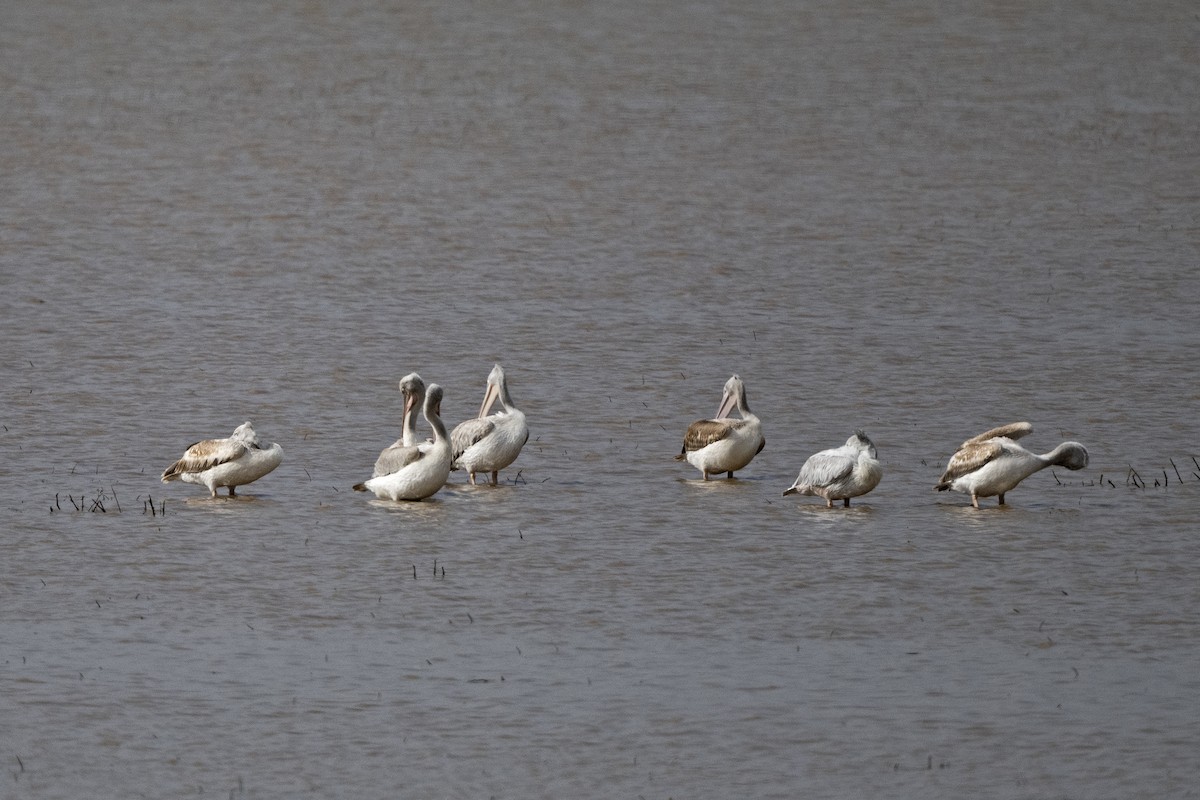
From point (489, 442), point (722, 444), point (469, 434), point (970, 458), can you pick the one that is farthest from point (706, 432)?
point (970, 458)

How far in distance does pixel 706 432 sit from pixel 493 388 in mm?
1704

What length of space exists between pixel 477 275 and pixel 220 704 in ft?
42.8

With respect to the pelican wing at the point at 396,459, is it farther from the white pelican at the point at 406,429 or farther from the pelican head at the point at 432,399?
the pelican head at the point at 432,399

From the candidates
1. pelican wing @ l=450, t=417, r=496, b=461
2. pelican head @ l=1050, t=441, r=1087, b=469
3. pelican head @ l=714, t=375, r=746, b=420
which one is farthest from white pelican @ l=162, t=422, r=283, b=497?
pelican head @ l=1050, t=441, r=1087, b=469

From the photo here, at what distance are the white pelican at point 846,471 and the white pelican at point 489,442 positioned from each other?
2.02 metres

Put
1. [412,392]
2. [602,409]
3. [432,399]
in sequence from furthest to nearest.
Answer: [602,409] < [412,392] < [432,399]

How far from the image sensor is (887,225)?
2442 centimetres

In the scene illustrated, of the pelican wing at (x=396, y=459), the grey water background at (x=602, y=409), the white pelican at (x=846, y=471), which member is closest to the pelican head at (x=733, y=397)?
the grey water background at (x=602, y=409)

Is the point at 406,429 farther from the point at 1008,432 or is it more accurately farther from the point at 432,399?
the point at 1008,432

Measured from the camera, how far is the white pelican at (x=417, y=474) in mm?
13406

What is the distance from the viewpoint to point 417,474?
13.4m

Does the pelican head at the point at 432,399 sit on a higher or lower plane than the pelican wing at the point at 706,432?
higher

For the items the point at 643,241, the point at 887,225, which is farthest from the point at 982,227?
the point at 643,241

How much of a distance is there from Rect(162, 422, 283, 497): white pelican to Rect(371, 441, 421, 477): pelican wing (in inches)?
24.8
